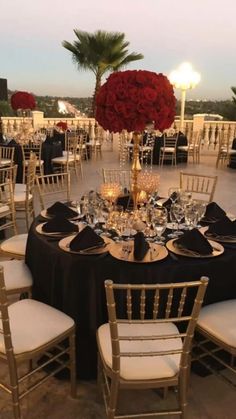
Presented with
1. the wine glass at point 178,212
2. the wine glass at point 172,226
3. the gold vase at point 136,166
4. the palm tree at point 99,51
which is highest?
the palm tree at point 99,51

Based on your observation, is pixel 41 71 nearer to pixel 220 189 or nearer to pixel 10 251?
pixel 220 189

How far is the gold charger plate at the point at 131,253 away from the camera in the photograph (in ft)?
6.36

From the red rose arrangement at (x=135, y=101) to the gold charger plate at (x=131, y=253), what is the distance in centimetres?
69

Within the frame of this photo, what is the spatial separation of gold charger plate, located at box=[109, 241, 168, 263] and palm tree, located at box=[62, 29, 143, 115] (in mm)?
9901

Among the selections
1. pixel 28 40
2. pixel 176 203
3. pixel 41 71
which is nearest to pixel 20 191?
pixel 176 203

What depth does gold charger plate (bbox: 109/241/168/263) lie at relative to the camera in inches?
76.4

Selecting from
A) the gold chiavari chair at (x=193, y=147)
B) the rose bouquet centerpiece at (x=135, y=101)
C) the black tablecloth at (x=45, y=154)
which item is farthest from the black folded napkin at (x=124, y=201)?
the gold chiavari chair at (x=193, y=147)

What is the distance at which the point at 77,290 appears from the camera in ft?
6.41

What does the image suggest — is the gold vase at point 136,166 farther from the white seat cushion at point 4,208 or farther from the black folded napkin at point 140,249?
the white seat cushion at point 4,208

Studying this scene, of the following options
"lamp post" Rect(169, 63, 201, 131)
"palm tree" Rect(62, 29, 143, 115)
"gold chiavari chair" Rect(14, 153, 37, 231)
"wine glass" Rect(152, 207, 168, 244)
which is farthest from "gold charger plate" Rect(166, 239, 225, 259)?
"palm tree" Rect(62, 29, 143, 115)

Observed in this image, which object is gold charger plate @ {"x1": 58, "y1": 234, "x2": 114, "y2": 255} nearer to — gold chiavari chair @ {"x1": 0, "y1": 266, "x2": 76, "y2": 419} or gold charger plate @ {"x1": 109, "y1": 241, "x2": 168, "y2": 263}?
gold charger plate @ {"x1": 109, "y1": 241, "x2": 168, "y2": 263}

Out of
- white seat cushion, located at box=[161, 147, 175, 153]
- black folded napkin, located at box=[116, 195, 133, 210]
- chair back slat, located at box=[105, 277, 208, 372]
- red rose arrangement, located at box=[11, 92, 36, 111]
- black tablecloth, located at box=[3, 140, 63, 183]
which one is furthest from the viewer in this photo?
white seat cushion, located at box=[161, 147, 175, 153]

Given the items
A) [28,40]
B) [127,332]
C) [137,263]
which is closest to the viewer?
[127,332]

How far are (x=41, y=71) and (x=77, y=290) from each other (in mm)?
13896
